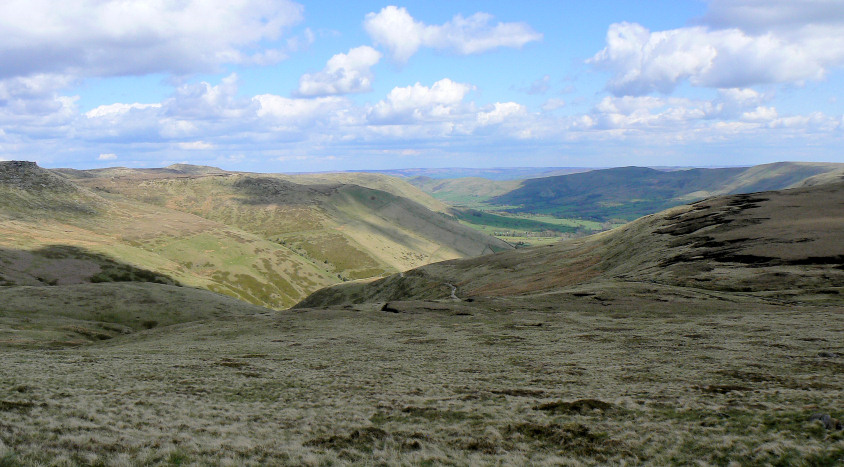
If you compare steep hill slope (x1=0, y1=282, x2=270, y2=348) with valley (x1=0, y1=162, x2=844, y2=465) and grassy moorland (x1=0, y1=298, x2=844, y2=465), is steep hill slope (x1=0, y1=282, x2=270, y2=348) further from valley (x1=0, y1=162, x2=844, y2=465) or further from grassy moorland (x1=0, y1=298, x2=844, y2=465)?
grassy moorland (x1=0, y1=298, x2=844, y2=465)

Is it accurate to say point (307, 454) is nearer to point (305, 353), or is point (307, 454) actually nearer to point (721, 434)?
point (721, 434)

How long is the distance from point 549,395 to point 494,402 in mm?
3131

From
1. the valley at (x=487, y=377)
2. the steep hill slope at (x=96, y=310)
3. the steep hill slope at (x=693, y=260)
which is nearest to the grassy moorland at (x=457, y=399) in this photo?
the valley at (x=487, y=377)

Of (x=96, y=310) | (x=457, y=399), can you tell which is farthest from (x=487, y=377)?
(x=96, y=310)

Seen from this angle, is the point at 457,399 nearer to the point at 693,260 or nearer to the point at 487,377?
the point at 487,377

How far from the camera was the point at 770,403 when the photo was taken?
858 inches

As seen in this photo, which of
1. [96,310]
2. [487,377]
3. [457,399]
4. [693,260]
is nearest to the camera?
[457,399]

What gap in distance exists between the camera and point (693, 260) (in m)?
81.2

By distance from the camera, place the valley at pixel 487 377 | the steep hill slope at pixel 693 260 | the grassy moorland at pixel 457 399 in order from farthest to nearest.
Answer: the steep hill slope at pixel 693 260 < the valley at pixel 487 377 < the grassy moorland at pixel 457 399

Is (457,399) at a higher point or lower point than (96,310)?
higher

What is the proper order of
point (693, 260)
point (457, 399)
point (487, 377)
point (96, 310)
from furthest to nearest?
point (96, 310) → point (693, 260) → point (487, 377) → point (457, 399)

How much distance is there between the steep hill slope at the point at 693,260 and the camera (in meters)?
67.7

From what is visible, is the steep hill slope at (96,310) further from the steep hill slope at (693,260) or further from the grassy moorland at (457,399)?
the steep hill slope at (693,260)

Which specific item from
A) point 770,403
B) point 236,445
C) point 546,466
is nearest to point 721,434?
point 770,403
